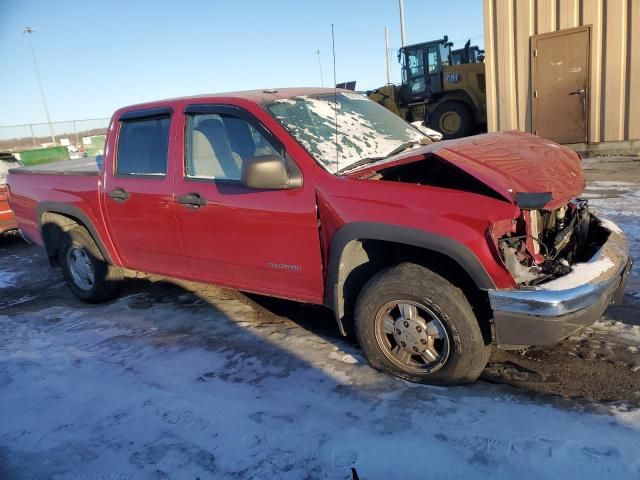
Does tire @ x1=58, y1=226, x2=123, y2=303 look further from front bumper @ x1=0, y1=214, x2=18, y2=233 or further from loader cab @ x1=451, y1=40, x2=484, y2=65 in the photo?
loader cab @ x1=451, y1=40, x2=484, y2=65

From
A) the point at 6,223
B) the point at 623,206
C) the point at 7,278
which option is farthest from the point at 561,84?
the point at 6,223

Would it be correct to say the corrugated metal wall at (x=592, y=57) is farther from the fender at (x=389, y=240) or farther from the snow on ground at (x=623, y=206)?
the fender at (x=389, y=240)

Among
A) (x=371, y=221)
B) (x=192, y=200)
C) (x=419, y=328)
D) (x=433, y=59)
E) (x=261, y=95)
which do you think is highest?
(x=433, y=59)

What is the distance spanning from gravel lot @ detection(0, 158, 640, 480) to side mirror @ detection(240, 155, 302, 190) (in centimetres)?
120

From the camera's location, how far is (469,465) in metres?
2.29

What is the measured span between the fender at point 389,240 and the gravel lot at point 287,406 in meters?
0.51

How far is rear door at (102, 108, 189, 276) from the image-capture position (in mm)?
4043

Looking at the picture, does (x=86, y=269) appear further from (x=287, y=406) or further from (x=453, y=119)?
(x=453, y=119)

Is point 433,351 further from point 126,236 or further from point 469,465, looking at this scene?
point 126,236

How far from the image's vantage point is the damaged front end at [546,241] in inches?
106

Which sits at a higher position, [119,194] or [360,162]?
[360,162]

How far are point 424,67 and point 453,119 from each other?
200cm

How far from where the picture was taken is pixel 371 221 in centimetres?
294

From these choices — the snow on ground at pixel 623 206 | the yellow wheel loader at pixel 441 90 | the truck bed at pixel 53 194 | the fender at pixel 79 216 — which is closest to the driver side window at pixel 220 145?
the truck bed at pixel 53 194
